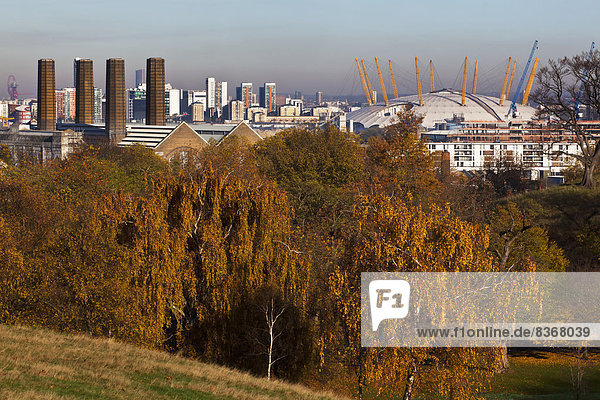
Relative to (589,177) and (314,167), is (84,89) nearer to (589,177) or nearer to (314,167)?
(314,167)

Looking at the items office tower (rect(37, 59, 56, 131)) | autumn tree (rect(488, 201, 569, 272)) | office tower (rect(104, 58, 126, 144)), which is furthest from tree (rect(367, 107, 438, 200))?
office tower (rect(37, 59, 56, 131))

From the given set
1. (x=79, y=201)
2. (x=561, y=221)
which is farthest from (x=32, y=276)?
(x=561, y=221)

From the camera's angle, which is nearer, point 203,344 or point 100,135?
point 203,344

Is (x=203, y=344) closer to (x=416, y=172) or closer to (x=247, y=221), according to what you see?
(x=247, y=221)

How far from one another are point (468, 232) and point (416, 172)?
25.8 m

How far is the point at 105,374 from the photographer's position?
1691cm

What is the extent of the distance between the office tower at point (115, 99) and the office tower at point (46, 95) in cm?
778

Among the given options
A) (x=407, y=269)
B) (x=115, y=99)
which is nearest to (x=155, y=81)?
(x=115, y=99)

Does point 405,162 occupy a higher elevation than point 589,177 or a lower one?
higher

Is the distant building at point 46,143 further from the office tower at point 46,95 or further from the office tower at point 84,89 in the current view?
the office tower at point 84,89

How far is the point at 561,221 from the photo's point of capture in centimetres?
3700

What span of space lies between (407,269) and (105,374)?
662 centimetres

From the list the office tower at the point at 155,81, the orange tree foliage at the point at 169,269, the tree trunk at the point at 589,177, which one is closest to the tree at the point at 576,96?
the tree trunk at the point at 589,177

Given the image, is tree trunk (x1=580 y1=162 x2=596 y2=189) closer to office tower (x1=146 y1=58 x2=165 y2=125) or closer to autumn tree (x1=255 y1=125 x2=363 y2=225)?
autumn tree (x1=255 y1=125 x2=363 y2=225)
